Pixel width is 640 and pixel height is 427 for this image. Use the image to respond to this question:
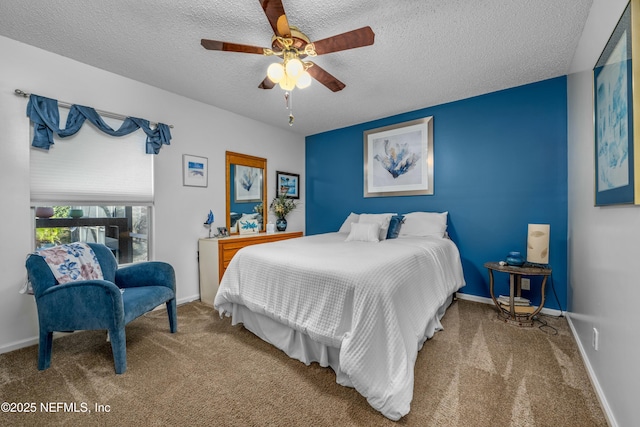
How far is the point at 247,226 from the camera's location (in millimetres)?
3873

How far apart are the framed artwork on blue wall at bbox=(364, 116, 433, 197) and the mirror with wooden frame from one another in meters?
1.65

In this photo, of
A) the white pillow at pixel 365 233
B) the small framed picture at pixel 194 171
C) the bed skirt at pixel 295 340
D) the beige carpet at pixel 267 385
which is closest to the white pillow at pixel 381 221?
the white pillow at pixel 365 233

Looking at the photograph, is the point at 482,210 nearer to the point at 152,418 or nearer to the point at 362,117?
the point at 362,117

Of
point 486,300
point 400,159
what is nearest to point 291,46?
point 400,159

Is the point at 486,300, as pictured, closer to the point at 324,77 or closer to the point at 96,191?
the point at 324,77

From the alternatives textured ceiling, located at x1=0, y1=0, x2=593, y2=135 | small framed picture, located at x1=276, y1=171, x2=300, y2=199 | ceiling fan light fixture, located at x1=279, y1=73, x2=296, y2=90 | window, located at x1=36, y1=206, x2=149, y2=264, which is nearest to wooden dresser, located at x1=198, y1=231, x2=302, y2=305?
window, located at x1=36, y1=206, x2=149, y2=264

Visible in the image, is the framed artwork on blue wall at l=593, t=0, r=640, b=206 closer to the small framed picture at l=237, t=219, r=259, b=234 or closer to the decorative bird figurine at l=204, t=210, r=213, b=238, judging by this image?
the small framed picture at l=237, t=219, r=259, b=234

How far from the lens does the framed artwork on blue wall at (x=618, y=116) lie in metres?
1.16

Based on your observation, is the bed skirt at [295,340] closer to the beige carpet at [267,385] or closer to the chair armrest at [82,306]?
the beige carpet at [267,385]

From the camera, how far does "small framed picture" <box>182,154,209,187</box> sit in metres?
3.28

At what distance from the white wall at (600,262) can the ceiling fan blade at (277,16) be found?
1.75 metres

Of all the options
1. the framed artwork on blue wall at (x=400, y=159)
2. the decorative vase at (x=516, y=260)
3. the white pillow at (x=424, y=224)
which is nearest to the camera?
the decorative vase at (x=516, y=260)

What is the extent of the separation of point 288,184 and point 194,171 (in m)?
1.69

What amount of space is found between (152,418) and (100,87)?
2.91 meters
